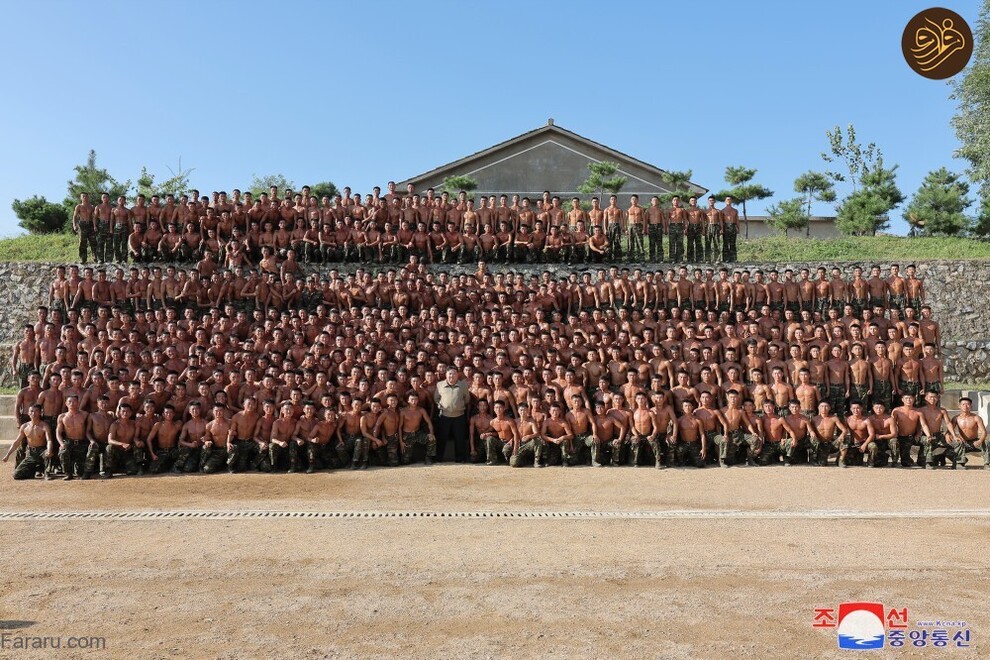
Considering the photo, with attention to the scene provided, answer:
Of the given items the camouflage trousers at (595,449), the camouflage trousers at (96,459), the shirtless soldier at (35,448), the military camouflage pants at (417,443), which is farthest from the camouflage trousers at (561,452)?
the shirtless soldier at (35,448)

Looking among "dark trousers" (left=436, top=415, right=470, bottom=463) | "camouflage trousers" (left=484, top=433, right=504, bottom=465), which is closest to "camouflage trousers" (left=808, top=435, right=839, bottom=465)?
"camouflage trousers" (left=484, top=433, right=504, bottom=465)

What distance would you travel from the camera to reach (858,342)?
42.8 ft

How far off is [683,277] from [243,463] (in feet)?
30.9

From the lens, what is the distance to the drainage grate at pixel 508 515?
7.32 m

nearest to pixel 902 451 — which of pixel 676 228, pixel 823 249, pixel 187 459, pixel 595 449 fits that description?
pixel 595 449

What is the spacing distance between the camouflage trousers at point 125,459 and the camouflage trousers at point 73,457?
350 mm

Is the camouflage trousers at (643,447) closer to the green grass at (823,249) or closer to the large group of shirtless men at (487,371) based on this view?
the large group of shirtless men at (487,371)

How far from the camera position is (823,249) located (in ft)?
75.2

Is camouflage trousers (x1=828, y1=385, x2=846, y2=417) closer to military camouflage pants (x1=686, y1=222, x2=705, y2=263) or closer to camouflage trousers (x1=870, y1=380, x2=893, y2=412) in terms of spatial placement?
camouflage trousers (x1=870, y1=380, x2=893, y2=412)

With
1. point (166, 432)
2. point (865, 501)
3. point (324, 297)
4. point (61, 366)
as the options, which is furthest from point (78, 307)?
point (865, 501)

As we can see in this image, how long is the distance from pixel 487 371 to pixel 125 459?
555 cm

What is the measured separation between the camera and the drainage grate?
7316 mm

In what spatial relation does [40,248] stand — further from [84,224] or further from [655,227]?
[655,227]

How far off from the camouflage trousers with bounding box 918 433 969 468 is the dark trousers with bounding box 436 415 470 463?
22.1 feet
